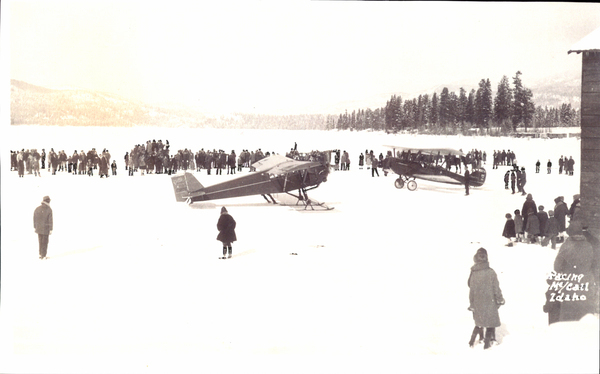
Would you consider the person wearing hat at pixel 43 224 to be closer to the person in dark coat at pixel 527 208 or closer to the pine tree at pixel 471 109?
the pine tree at pixel 471 109

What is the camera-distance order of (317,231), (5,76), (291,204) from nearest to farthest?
(5,76) < (317,231) < (291,204)

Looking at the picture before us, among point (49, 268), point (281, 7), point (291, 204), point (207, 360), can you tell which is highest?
point (281, 7)

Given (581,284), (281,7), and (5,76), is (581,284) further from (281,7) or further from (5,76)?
(5,76)

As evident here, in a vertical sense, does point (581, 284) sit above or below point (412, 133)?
below

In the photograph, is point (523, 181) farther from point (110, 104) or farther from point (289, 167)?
point (110, 104)

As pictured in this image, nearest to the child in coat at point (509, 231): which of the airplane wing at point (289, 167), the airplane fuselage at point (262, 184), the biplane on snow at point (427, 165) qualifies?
the biplane on snow at point (427, 165)

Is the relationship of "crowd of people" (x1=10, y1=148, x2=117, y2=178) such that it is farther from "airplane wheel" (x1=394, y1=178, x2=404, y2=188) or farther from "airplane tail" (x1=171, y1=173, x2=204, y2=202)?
"airplane wheel" (x1=394, y1=178, x2=404, y2=188)

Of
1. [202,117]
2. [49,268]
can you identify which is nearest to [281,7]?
[202,117]
